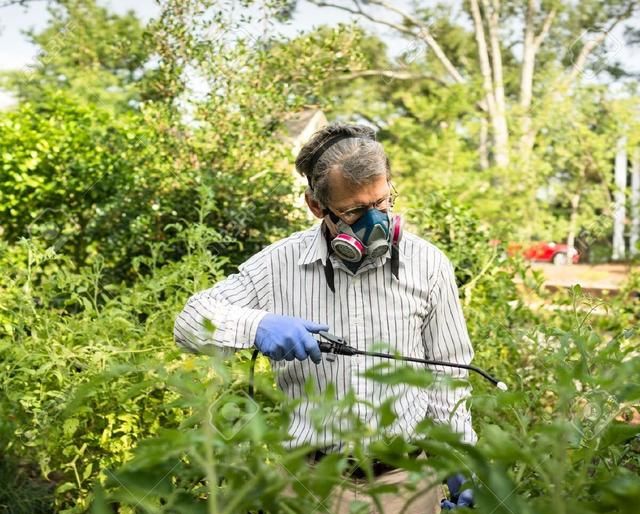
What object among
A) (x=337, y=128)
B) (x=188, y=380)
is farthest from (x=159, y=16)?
(x=188, y=380)

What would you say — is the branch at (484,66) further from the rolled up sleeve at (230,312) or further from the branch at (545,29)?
the rolled up sleeve at (230,312)

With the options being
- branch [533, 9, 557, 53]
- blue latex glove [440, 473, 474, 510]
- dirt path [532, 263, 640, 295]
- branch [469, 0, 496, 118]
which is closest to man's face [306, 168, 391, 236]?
dirt path [532, 263, 640, 295]

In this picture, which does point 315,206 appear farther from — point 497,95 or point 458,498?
point 497,95

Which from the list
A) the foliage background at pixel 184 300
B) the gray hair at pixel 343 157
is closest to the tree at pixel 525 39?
the foliage background at pixel 184 300

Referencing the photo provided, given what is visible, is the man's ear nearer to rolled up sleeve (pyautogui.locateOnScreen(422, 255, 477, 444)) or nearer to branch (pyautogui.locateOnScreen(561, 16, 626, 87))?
rolled up sleeve (pyautogui.locateOnScreen(422, 255, 477, 444))

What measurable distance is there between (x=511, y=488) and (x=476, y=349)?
130 inches

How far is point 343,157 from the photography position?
2.13 metres

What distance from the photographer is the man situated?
209 cm

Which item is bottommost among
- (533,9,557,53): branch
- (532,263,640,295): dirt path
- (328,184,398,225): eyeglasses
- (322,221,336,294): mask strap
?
(532,263,640,295): dirt path

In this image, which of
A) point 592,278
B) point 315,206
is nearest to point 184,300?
point 315,206

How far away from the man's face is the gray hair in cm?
1

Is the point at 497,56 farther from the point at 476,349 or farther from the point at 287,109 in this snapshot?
the point at 476,349

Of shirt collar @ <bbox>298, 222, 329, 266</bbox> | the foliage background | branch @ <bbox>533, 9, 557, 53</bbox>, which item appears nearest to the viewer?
the foliage background

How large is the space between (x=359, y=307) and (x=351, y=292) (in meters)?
0.05
